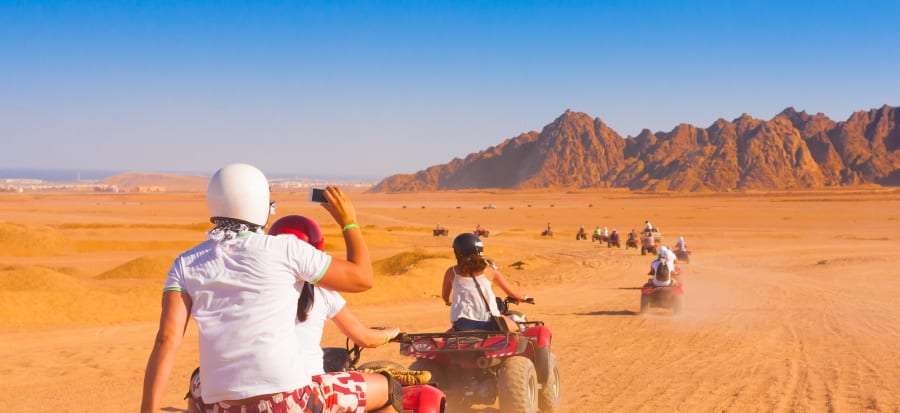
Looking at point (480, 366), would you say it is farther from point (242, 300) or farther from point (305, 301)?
point (242, 300)

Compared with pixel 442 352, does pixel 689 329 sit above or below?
below

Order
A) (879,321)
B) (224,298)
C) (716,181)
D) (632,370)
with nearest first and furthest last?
1. (224,298)
2. (632,370)
3. (879,321)
4. (716,181)

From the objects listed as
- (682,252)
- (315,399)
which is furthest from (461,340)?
(682,252)

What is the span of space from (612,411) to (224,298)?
6.38m

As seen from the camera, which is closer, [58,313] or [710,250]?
[58,313]

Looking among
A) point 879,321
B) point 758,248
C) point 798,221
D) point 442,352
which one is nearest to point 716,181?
point 798,221

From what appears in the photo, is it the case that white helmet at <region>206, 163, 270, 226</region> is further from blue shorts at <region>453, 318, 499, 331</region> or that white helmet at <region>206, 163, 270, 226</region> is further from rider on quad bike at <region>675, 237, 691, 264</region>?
rider on quad bike at <region>675, 237, 691, 264</region>

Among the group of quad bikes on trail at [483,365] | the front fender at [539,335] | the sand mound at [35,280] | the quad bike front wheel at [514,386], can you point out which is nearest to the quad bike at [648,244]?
the sand mound at [35,280]

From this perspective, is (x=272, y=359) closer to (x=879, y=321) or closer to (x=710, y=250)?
(x=879, y=321)

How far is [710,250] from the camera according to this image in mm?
42281

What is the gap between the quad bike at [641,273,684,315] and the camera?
1783 cm

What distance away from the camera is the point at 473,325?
8.04m

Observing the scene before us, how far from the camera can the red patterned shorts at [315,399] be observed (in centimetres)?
359

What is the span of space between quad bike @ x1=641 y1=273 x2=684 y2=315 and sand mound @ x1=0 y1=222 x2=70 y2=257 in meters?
29.7
